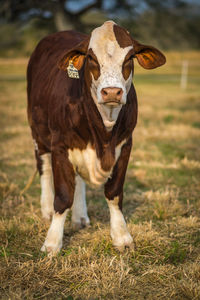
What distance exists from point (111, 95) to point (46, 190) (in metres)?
1.72

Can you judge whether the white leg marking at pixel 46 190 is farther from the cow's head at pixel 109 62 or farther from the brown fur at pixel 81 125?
the cow's head at pixel 109 62

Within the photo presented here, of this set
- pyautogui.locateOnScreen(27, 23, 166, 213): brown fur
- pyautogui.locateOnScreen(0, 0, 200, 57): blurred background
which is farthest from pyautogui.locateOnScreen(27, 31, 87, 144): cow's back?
pyautogui.locateOnScreen(0, 0, 200, 57): blurred background

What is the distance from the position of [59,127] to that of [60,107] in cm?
16

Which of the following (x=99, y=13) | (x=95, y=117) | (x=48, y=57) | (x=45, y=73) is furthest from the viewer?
(x=99, y=13)

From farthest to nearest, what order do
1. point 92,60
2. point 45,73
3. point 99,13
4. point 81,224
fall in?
point 99,13
point 45,73
point 81,224
point 92,60

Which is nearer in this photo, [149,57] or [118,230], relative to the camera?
[149,57]

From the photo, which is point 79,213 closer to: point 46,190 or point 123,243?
point 46,190

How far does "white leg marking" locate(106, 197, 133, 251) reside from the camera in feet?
9.89

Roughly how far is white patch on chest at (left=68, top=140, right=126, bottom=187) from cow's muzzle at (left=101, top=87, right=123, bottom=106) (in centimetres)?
58

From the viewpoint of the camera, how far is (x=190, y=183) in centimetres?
468

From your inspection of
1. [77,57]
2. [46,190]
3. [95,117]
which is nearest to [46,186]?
[46,190]

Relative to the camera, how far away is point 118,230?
307 cm

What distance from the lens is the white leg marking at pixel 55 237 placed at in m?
2.90

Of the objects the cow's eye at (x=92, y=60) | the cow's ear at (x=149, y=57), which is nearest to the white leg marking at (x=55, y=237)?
the cow's eye at (x=92, y=60)
